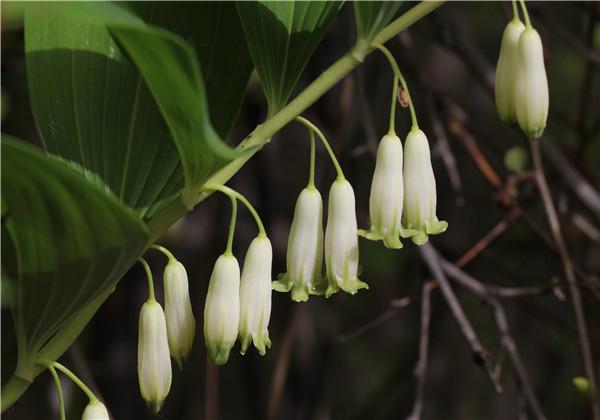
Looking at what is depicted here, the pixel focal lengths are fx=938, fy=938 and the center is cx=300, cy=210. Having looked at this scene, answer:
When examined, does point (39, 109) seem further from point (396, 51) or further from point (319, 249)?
point (396, 51)

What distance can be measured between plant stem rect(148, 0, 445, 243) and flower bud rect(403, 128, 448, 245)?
122 millimetres

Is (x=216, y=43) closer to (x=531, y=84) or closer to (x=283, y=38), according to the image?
(x=283, y=38)

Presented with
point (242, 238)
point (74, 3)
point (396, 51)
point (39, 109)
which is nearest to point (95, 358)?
point (242, 238)

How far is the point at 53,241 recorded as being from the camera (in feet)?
3.11

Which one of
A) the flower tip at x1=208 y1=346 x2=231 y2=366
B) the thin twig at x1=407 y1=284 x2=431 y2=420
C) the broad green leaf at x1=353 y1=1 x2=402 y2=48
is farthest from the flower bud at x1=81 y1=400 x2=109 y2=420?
the thin twig at x1=407 y1=284 x2=431 y2=420

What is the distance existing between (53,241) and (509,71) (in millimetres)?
544

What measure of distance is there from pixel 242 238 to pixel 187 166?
224 cm

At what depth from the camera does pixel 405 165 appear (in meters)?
1.13

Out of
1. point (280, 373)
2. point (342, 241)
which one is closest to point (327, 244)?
point (342, 241)

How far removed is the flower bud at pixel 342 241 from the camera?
1112 millimetres

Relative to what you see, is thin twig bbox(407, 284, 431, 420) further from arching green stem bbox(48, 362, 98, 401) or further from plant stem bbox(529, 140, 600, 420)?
arching green stem bbox(48, 362, 98, 401)

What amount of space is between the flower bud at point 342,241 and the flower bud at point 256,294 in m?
0.08

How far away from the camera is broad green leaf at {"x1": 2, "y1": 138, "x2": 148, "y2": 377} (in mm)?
857

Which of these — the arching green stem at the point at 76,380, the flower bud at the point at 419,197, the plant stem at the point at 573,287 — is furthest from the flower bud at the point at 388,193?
the plant stem at the point at 573,287
